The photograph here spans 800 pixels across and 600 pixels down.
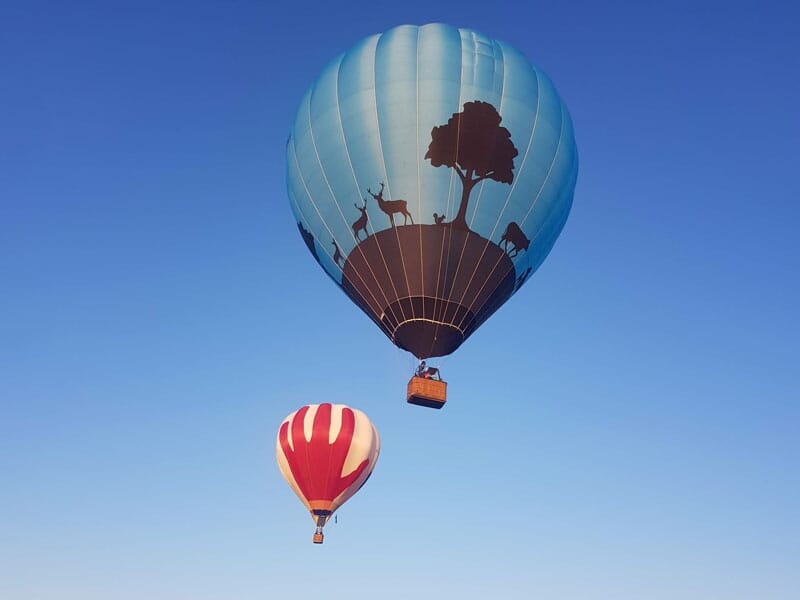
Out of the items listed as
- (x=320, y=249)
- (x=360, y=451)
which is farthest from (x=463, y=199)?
(x=360, y=451)

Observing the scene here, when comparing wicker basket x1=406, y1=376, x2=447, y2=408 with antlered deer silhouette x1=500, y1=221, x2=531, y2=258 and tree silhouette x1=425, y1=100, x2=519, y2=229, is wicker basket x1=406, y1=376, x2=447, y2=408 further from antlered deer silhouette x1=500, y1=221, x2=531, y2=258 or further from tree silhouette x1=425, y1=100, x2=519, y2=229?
antlered deer silhouette x1=500, y1=221, x2=531, y2=258

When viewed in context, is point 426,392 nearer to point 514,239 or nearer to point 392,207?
point 392,207

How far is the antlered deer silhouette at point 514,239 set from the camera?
768 inches

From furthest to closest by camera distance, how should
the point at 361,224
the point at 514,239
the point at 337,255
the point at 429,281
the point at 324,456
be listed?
1. the point at 324,456
2. the point at 337,255
3. the point at 514,239
4. the point at 361,224
5. the point at 429,281

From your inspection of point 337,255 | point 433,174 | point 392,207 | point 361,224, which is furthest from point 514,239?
point 337,255

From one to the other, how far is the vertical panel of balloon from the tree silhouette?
0.07 ft

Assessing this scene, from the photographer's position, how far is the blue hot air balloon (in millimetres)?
18766

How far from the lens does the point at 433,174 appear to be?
18734mm

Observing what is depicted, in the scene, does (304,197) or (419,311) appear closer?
(419,311)

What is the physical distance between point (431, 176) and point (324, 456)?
456 inches

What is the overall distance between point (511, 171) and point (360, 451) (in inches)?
469

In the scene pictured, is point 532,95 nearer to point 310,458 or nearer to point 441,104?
point 441,104

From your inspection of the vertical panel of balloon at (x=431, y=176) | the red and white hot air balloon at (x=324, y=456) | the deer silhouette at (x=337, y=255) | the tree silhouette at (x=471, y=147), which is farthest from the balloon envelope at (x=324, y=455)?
the tree silhouette at (x=471, y=147)

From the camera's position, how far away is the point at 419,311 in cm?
1877
